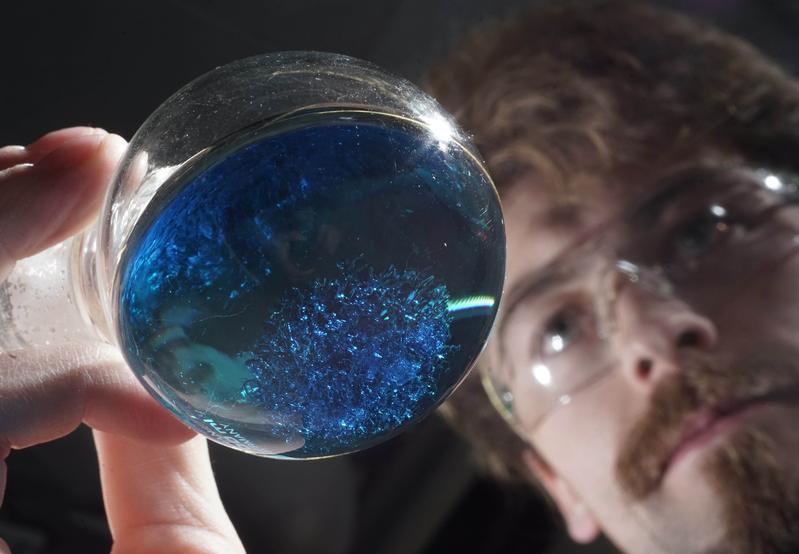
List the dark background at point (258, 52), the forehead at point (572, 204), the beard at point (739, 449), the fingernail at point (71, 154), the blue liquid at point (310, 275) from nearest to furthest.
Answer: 1. the blue liquid at point (310, 275)
2. the fingernail at point (71, 154)
3. the dark background at point (258, 52)
4. the beard at point (739, 449)
5. the forehead at point (572, 204)

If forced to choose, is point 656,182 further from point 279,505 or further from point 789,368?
point 279,505

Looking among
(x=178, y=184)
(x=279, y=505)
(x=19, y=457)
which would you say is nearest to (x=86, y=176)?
(x=178, y=184)

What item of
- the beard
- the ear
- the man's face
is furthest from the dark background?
the beard

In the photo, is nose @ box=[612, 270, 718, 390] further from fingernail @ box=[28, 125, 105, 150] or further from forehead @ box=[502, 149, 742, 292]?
fingernail @ box=[28, 125, 105, 150]

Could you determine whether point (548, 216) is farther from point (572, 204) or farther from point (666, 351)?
point (666, 351)

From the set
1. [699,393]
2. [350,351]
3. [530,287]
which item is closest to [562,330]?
[530,287]

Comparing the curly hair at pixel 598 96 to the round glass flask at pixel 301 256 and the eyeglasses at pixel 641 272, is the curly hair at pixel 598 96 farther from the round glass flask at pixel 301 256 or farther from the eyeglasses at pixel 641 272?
the round glass flask at pixel 301 256

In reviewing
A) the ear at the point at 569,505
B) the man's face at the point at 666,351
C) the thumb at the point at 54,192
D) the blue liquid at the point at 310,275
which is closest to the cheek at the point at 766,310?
the man's face at the point at 666,351
